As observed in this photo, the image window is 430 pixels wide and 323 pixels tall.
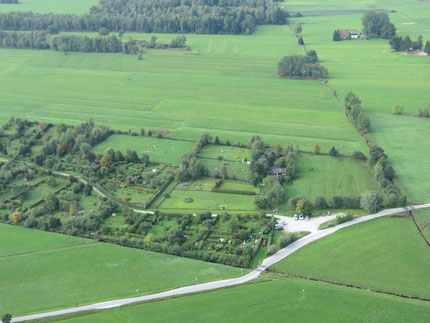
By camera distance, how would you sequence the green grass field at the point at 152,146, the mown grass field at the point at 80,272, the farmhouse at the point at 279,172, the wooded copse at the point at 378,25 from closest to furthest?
1. the mown grass field at the point at 80,272
2. the farmhouse at the point at 279,172
3. the green grass field at the point at 152,146
4. the wooded copse at the point at 378,25

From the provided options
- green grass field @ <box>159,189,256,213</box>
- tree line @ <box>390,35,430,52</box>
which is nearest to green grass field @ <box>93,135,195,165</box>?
green grass field @ <box>159,189,256,213</box>

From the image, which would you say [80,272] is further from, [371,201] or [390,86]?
[390,86]

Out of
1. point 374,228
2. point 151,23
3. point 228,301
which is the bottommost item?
point 228,301

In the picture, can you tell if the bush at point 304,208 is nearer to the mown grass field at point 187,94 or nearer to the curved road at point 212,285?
the curved road at point 212,285

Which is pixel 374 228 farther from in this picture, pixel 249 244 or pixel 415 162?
pixel 415 162

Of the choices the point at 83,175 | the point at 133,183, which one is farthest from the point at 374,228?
the point at 83,175

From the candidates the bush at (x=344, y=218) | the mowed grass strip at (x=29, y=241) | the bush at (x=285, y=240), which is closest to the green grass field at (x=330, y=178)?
the bush at (x=344, y=218)
